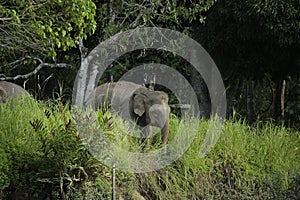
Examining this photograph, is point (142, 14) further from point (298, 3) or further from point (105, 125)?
point (105, 125)

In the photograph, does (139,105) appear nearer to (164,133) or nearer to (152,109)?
(152,109)

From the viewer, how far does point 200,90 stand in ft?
33.2

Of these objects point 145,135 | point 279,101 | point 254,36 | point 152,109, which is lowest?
point 279,101

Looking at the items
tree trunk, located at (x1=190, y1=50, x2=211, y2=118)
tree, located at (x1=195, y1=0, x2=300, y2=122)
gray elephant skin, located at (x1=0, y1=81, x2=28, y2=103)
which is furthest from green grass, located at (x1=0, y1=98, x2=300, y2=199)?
tree trunk, located at (x1=190, y1=50, x2=211, y2=118)

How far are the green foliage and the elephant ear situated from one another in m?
0.87

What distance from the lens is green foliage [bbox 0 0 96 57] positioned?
5535 millimetres

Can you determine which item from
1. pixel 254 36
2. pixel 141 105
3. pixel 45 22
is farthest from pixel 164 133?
pixel 254 36

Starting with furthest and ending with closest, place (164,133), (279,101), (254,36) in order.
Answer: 1. (279,101)
2. (254,36)
3. (164,133)

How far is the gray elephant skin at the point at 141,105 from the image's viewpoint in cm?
563

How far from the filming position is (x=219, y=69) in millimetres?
10016

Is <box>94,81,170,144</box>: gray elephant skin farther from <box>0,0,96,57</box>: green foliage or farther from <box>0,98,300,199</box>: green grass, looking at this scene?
<box>0,0,96,57</box>: green foliage

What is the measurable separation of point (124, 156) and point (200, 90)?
16.8ft

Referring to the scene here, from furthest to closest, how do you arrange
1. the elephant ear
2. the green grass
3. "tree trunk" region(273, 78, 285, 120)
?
"tree trunk" region(273, 78, 285, 120) → the elephant ear → the green grass

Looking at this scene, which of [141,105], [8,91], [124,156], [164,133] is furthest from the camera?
[8,91]
